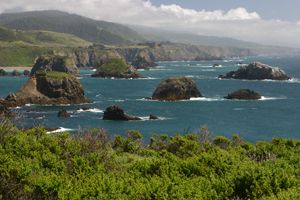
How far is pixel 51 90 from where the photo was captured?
180375 mm

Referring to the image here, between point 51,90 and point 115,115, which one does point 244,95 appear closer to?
point 115,115

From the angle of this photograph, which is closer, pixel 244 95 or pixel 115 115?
pixel 115 115

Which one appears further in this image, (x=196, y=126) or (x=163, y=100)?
(x=163, y=100)

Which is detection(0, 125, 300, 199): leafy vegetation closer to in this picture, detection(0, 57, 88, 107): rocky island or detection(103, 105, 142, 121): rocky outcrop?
detection(103, 105, 142, 121): rocky outcrop

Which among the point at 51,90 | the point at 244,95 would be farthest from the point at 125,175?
the point at 244,95

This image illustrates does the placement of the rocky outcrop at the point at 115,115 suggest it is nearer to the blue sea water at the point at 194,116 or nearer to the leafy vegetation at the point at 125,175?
the blue sea water at the point at 194,116

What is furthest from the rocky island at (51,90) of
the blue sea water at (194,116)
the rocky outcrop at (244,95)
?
the rocky outcrop at (244,95)

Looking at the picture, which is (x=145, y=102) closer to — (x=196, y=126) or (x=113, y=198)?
(x=196, y=126)

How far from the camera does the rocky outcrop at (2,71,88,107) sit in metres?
175

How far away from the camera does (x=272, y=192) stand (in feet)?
132

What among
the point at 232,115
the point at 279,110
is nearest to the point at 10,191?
the point at 232,115

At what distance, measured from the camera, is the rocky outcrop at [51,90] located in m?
175

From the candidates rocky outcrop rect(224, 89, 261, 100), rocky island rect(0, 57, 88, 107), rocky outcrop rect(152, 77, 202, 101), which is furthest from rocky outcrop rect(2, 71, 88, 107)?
rocky outcrop rect(224, 89, 261, 100)

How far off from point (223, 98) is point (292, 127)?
2273 inches
